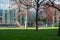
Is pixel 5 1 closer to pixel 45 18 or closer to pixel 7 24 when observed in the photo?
pixel 7 24

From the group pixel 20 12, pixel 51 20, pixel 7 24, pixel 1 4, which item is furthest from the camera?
pixel 51 20

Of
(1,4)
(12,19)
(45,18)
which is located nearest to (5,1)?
(1,4)

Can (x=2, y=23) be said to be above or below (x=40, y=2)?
below

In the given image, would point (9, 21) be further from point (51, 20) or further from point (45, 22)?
point (51, 20)

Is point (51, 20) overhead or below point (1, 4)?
below

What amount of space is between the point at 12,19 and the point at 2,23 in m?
3.51

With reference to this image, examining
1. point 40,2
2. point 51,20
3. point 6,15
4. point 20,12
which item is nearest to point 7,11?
point 6,15

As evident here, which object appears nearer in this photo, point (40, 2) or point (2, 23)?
point (40, 2)

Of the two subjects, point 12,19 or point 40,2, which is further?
point 12,19

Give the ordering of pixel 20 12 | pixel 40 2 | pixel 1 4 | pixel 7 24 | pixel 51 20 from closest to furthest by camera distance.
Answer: pixel 40 2 < pixel 20 12 < pixel 7 24 < pixel 1 4 < pixel 51 20

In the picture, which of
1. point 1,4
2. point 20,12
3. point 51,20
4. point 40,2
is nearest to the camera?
point 40,2

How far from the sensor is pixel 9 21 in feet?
229

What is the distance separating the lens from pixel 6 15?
71125 mm

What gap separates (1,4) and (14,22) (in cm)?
783
